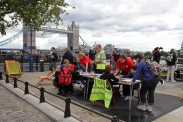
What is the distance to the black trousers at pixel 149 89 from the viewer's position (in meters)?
7.20

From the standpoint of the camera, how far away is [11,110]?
7.94 meters

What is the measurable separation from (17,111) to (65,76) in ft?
7.62

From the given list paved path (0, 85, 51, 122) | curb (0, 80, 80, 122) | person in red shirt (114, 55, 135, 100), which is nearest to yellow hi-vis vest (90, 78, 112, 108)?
curb (0, 80, 80, 122)

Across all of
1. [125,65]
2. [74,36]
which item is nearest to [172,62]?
[125,65]

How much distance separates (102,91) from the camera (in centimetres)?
777

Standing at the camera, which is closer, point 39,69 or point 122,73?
point 122,73

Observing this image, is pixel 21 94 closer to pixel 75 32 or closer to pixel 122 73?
pixel 122 73

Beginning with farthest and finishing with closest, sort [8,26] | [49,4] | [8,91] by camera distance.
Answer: [8,26] < [49,4] < [8,91]

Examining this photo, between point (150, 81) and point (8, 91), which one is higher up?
point (150, 81)

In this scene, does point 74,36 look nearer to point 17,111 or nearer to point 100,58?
point 100,58

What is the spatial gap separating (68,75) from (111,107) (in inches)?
91.8

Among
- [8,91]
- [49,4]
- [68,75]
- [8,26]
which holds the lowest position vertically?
[8,91]

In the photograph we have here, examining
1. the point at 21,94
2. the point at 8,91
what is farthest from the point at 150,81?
the point at 8,91

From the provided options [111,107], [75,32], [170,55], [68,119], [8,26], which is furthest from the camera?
[75,32]
